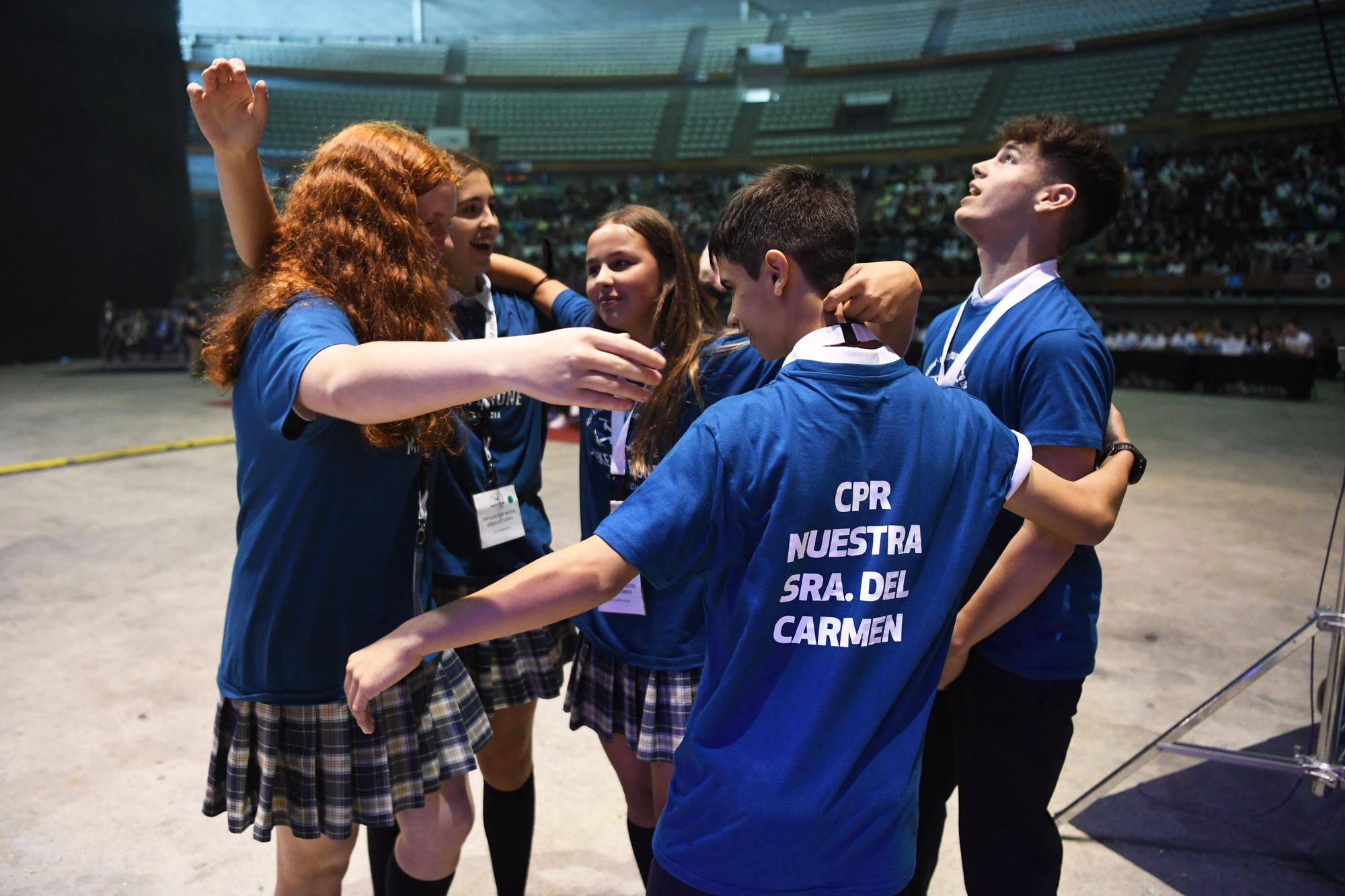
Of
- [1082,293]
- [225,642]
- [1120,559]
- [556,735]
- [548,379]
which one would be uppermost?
[1082,293]

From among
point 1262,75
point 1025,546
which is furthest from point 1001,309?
point 1262,75

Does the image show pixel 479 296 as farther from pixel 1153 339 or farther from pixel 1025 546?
pixel 1153 339

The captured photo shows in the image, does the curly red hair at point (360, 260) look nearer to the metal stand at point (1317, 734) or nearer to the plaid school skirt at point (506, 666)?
the plaid school skirt at point (506, 666)

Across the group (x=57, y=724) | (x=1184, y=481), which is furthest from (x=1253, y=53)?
(x=57, y=724)

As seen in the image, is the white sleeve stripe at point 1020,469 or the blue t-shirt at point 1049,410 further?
the blue t-shirt at point 1049,410

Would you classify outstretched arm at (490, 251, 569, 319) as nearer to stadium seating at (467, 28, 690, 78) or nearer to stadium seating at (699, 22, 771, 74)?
stadium seating at (699, 22, 771, 74)

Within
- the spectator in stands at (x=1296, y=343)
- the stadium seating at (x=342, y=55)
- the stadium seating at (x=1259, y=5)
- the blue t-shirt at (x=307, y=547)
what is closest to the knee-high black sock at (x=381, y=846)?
the blue t-shirt at (x=307, y=547)

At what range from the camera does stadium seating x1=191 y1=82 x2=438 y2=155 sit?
2289 cm

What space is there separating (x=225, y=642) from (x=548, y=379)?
2.70 feet

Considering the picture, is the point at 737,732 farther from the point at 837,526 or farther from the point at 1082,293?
the point at 1082,293

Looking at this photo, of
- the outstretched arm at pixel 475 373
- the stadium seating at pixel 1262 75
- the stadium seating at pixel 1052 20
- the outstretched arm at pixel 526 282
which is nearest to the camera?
the outstretched arm at pixel 475 373

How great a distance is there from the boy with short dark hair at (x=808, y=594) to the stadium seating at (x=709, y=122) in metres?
24.1

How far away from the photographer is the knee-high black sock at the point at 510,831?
1992 millimetres

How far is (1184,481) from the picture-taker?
7.10 meters
